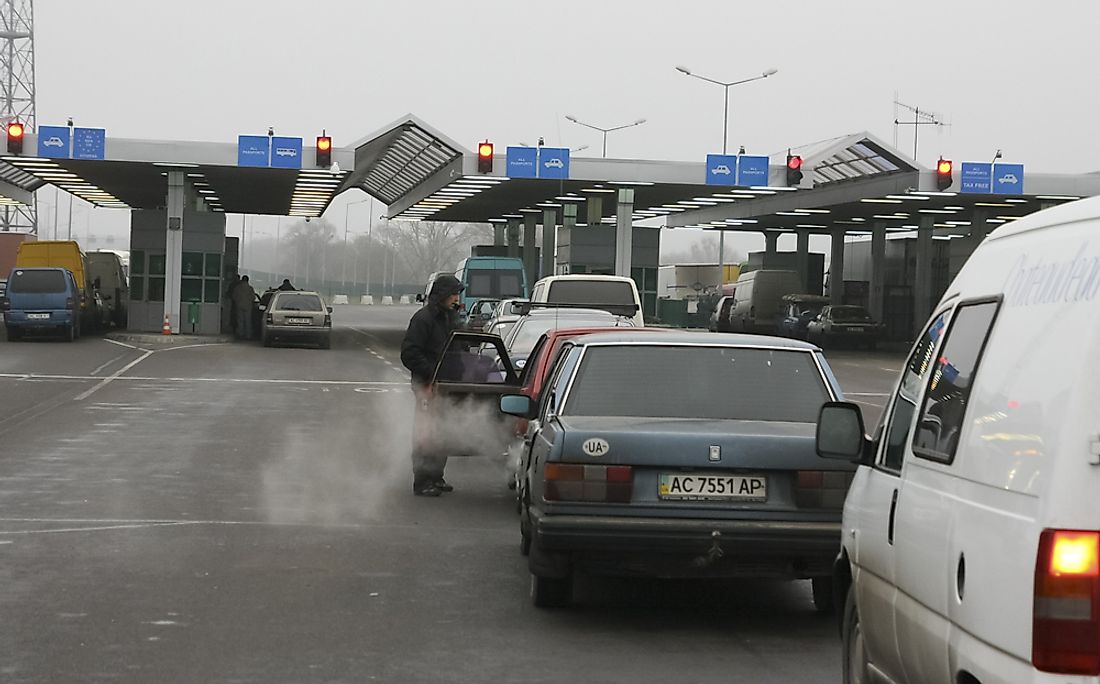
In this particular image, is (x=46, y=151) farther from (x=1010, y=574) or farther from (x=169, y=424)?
(x=1010, y=574)

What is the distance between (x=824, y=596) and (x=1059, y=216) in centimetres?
442

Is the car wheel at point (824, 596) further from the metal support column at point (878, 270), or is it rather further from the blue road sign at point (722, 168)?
the metal support column at point (878, 270)

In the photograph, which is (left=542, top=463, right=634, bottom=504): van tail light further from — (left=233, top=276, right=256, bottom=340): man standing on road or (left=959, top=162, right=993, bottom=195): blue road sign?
(left=233, top=276, right=256, bottom=340): man standing on road

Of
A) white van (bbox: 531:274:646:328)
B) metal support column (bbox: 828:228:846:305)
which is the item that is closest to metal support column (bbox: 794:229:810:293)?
metal support column (bbox: 828:228:846:305)

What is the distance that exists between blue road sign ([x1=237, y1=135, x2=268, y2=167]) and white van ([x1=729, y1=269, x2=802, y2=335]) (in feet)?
63.5

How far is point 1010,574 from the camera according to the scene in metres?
3.47

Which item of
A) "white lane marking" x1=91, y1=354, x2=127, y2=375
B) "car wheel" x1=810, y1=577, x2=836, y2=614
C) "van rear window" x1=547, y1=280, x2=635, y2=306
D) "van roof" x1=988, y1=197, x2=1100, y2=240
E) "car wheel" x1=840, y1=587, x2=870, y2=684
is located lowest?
"white lane marking" x1=91, y1=354, x2=127, y2=375

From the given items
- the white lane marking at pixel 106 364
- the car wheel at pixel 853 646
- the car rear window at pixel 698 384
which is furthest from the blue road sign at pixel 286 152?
the car wheel at pixel 853 646

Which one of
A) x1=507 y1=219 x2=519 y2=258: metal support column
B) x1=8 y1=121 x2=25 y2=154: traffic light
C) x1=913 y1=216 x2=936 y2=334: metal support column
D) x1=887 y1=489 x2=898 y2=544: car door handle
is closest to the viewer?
x1=887 y1=489 x2=898 y2=544: car door handle

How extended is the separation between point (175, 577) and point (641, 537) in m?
2.73

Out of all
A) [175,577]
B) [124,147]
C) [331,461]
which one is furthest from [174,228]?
[175,577]

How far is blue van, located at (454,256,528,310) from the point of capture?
44.4 m

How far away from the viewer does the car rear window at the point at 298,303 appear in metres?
40.4

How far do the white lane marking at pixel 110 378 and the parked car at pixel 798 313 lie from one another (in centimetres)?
2296
